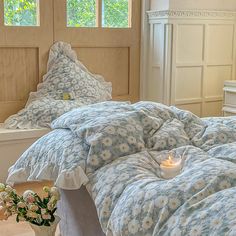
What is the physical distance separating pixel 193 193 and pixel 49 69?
271 cm

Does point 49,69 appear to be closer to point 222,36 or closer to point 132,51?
point 132,51

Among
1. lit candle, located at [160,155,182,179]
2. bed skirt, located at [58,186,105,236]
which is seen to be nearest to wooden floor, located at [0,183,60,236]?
bed skirt, located at [58,186,105,236]

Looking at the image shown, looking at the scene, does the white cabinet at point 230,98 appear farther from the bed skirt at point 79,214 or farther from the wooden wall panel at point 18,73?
the bed skirt at point 79,214

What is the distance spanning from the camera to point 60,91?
12.3 ft

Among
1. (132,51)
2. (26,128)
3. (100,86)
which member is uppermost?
(132,51)

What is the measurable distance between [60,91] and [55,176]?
1952mm

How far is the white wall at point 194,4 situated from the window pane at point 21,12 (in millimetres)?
1129

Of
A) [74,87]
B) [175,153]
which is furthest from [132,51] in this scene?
[175,153]

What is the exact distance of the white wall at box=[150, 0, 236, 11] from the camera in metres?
3.97

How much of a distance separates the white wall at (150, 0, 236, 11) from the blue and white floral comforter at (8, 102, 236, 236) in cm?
208

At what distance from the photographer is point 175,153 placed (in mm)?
1747

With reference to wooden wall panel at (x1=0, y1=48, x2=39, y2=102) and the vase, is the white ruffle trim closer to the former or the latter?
the vase

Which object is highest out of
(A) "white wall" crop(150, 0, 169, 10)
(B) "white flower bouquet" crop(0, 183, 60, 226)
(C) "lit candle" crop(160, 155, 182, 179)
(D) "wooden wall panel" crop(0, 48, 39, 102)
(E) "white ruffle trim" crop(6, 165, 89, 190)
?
(A) "white wall" crop(150, 0, 169, 10)

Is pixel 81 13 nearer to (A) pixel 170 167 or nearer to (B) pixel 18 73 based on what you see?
(B) pixel 18 73
